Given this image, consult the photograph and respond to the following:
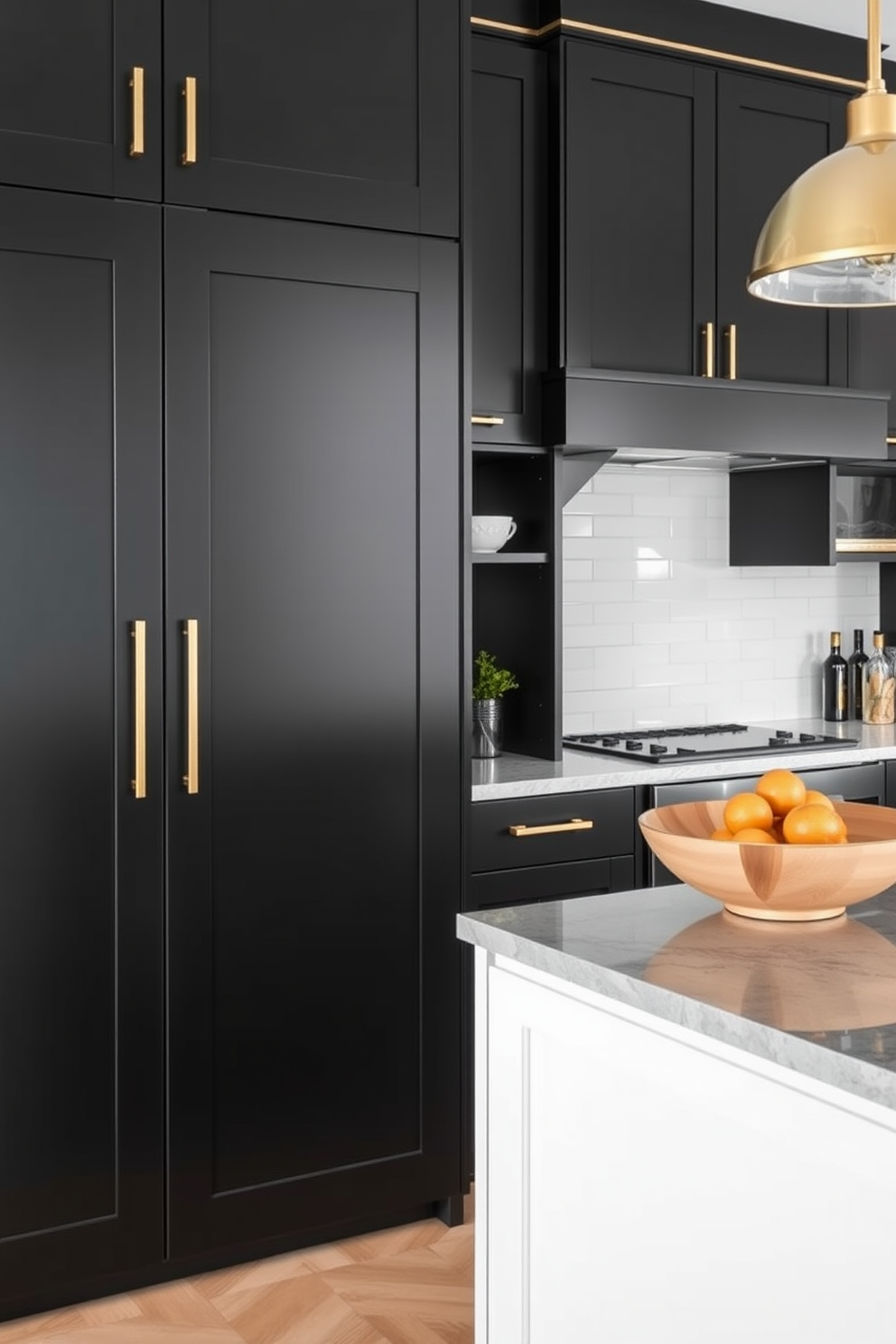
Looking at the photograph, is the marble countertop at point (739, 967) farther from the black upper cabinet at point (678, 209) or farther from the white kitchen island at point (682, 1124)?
the black upper cabinet at point (678, 209)

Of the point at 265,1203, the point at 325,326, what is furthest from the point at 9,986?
the point at 325,326

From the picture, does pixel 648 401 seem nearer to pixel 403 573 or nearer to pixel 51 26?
pixel 403 573

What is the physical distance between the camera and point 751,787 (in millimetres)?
3660

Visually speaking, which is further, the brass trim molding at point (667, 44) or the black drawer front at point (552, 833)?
the brass trim molding at point (667, 44)

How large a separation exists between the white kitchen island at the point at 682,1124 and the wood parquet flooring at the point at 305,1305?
0.81 m

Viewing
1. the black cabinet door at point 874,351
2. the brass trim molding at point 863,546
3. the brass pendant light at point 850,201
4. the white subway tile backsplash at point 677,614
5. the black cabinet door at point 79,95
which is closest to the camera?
the brass pendant light at point 850,201

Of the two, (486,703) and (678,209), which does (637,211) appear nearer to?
(678,209)

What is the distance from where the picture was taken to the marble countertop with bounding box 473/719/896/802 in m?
3.33

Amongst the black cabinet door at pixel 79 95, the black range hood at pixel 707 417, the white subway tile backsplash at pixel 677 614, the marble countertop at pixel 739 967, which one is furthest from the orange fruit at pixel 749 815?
the white subway tile backsplash at pixel 677 614

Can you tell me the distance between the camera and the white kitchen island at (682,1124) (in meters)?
1.47

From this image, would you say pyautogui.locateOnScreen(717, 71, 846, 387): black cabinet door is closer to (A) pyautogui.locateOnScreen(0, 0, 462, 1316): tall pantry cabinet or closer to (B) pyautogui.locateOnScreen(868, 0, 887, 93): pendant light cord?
(A) pyautogui.locateOnScreen(0, 0, 462, 1316): tall pantry cabinet

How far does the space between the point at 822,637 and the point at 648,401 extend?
1.38m

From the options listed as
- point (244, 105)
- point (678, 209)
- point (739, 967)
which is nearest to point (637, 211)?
point (678, 209)

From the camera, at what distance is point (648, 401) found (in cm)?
361
